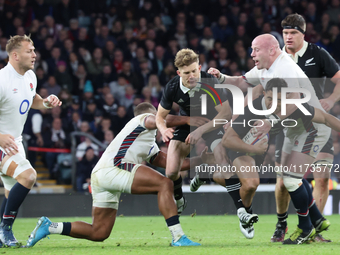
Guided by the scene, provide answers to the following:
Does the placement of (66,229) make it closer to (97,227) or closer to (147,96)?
(97,227)

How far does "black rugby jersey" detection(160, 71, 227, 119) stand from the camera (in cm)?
562

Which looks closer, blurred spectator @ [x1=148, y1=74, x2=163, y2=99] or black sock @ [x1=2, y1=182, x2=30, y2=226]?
black sock @ [x1=2, y1=182, x2=30, y2=226]

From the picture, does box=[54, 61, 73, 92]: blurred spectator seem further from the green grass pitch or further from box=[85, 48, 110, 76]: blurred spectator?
the green grass pitch

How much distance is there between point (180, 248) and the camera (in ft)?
16.0

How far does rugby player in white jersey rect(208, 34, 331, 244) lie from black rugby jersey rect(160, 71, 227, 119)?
1.88 feet

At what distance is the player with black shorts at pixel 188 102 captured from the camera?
214 inches

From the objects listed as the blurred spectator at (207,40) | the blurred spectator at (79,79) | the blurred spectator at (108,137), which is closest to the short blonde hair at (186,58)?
the blurred spectator at (108,137)

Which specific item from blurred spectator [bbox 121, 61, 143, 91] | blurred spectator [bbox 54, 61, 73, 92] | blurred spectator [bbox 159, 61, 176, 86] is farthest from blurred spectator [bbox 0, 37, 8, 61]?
blurred spectator [bbox 159, 61, 176, 86]

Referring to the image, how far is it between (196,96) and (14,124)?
6.82 feet

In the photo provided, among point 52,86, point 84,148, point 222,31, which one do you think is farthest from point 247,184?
point 222,31

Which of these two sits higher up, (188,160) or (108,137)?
(188,160)

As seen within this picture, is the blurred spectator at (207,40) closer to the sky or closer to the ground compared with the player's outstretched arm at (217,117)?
closer to the sky

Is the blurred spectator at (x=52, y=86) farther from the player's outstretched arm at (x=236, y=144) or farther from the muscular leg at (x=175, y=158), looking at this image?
the player's outstretched arm at (x=236, y=144)

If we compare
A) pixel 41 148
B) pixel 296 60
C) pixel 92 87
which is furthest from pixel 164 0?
pixel 296 60
